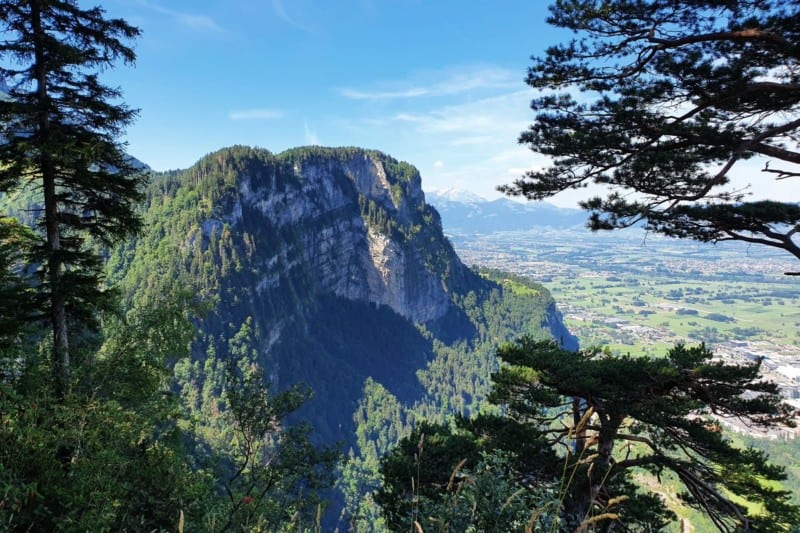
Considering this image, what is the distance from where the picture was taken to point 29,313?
9.07 m

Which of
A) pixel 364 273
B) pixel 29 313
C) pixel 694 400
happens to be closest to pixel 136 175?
pixel 29 313

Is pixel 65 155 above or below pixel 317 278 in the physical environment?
above

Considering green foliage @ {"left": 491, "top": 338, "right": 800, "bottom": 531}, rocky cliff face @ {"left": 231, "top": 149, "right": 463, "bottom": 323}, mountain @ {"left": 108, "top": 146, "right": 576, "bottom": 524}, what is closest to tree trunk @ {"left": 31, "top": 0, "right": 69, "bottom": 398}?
green foliage @ {"left": 491, "top": 338, "right": 800, "bottom": 531}

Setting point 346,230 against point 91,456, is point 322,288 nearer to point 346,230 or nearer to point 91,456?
point 346,230

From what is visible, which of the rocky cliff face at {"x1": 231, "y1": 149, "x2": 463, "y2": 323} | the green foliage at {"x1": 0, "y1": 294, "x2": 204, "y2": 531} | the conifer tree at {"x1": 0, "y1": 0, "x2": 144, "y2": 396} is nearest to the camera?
the green foliage at {"x1": 0, "y1": 294, "x2": 204, "y2": 531}

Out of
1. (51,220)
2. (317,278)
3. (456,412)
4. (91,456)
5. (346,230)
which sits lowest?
(317,278)

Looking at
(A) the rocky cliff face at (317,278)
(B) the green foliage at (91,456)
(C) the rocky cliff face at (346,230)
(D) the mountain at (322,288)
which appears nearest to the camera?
(B) the green foliage at (91,456)

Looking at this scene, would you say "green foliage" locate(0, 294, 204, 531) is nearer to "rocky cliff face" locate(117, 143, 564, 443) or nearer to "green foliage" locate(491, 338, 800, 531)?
"green foliage" locate(491, 338, 800, 531)

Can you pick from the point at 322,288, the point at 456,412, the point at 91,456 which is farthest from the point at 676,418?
the point at 322,288

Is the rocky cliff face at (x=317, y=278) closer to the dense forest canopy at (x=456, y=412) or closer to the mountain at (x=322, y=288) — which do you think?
the mountain at (x=322, y=288)

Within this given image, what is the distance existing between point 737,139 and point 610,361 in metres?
5.31

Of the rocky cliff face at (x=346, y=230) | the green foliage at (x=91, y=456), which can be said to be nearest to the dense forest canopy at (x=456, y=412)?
the green foliage at (x=91, y=456)

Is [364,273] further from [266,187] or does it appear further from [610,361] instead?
[610,361]

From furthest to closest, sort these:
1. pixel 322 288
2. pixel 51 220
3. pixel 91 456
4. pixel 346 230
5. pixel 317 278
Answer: pixel 346 230, pixel 322 288, pixel 317 278, pixel 51 220, pixel 91 456
